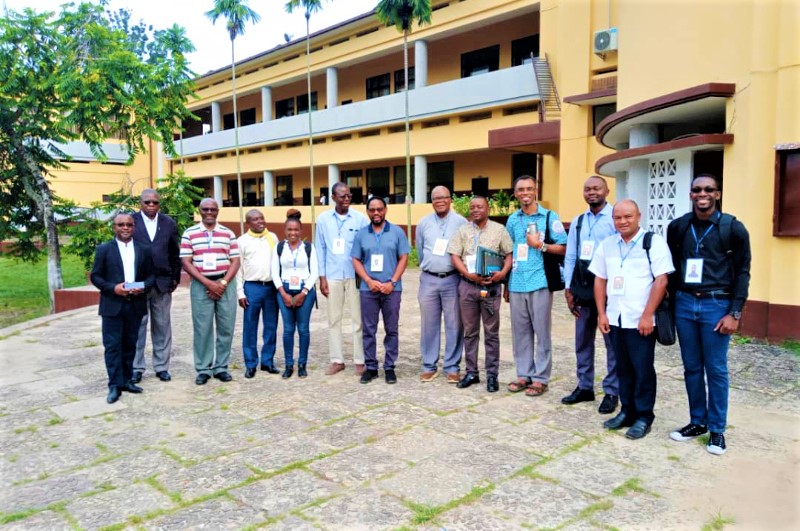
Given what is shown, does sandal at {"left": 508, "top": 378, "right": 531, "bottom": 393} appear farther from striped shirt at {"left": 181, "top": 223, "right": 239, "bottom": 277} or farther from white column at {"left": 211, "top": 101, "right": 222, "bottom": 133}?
white column at {"left": 211, "top": 101, "right": 222, "bottom": 133}

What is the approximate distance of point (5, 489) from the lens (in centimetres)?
365

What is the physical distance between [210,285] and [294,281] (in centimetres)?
81

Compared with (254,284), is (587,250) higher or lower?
higher

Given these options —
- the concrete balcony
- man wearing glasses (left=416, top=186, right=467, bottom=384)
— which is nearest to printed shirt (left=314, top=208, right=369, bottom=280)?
man wearing glasses (left=416, top=186, right=467, bottom=384)

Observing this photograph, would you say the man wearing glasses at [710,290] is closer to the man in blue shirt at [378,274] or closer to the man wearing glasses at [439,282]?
the man wearing glasses at [439,282]

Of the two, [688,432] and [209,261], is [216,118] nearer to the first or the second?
[209,261]

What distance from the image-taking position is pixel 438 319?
585 cm

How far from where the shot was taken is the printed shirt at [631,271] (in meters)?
4.19

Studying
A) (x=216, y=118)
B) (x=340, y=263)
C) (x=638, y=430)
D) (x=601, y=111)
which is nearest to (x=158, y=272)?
(x=340, y=263)

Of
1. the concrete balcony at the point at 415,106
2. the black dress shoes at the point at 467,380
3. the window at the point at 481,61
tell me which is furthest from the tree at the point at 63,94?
the black dress shoes at the point at 467,380

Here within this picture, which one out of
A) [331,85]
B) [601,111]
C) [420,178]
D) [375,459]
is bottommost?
[375,459]

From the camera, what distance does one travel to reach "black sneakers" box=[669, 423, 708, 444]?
4.25m

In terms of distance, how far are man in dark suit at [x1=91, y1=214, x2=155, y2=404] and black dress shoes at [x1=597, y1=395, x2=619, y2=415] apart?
414 centimetres

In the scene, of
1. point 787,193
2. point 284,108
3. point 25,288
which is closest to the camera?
point 787,193
